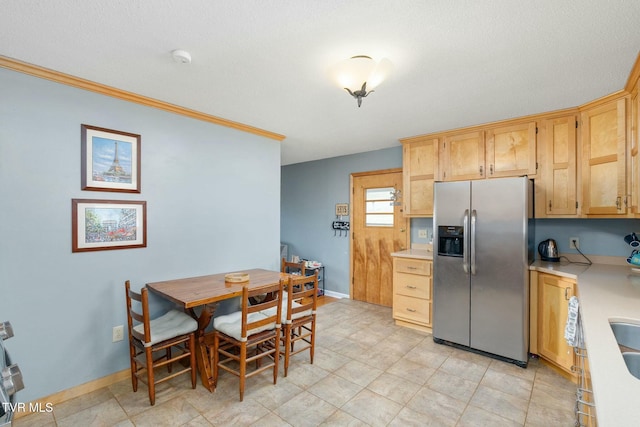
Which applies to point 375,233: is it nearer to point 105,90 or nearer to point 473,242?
point 473,242

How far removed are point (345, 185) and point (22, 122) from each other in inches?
147

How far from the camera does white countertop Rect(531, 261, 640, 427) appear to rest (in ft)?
2.53

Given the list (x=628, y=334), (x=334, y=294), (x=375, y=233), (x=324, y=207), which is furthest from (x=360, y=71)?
(x=334, y=294)

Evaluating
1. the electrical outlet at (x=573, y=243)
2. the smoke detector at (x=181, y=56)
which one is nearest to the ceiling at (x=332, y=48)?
the smoke detector at (x=181, y=56)

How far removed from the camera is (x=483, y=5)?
1.41 m

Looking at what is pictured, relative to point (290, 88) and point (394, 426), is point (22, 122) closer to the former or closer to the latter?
point (290, 88)

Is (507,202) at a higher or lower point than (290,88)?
lower

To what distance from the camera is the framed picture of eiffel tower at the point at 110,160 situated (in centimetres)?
223

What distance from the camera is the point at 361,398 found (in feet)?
7.10

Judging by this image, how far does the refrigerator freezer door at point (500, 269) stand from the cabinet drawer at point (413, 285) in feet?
1.85

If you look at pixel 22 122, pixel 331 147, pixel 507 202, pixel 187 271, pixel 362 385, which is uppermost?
pixel 331 147

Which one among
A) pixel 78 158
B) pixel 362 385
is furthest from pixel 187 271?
pixel 362 385

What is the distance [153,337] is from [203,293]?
0.43m

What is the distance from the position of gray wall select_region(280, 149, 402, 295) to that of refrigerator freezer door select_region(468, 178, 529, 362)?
1.69 metres
